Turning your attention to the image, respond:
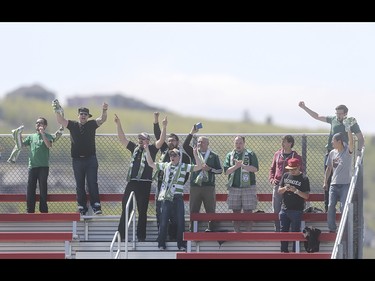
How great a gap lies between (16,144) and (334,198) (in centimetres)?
542

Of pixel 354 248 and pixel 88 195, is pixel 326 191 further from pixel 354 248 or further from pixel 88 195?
pixel 88 195

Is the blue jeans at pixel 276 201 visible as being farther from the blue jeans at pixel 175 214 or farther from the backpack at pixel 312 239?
the blue jeans at pixel 175 214

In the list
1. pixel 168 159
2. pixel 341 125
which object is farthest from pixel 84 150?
pixel 341 125

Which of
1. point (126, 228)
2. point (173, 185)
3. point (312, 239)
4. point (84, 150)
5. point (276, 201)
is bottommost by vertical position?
point (312, 239)

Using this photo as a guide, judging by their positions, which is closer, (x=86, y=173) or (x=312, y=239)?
(x=312, y=239)

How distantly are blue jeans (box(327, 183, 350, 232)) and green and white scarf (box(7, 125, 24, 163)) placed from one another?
5.14m

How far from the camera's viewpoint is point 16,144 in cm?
2397

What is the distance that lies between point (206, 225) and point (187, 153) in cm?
122

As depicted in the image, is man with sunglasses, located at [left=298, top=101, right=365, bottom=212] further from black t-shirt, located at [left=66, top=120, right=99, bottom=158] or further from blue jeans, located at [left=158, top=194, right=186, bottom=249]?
black t-shirt, located at [left=66, top=120, right=99, bottom=158]

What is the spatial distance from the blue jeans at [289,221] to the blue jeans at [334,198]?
442mm

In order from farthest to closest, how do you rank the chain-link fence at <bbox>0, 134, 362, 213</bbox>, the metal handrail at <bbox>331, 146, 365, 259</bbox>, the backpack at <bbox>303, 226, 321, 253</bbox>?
the chain-link fence at <bbox>0, 134, 362, 213</bbox> < the backpack at <bbox>303, 226, 321, 253</bbox> < the metal handrail at <bbox>331, 146, 365, 259</bbox>

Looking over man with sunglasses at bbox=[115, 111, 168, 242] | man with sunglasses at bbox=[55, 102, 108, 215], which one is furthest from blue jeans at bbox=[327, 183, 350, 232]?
man with sunglasses at bbox=[55, 102, 108, 215]

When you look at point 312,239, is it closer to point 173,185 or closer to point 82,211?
point 173,185

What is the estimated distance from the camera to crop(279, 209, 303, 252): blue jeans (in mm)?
21828
